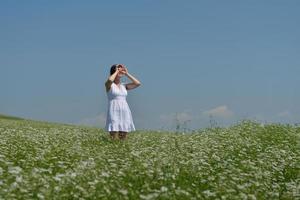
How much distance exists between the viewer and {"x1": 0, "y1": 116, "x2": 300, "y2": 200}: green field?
25.4 feet

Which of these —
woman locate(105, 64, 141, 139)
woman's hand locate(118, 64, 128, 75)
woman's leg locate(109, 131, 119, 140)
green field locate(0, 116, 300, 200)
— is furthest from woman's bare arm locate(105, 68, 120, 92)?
green field locate(0, 116, 300, 200)

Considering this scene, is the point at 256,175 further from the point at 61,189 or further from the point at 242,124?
the point at 242,124

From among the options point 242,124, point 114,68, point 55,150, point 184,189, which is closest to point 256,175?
point 184,189

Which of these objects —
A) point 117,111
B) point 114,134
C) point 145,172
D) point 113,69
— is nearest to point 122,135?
point 114,134

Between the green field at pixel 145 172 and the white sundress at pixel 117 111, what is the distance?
0.53 m

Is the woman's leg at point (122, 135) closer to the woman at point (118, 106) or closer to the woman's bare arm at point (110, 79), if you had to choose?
the woman at point (118, 106)

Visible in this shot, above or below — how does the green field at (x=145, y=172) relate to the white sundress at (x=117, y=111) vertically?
below

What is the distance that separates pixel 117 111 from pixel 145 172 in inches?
236

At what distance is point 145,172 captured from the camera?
9.17m

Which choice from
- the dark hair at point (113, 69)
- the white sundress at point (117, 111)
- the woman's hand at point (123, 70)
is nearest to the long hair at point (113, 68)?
the dark hair at point (113, 69)

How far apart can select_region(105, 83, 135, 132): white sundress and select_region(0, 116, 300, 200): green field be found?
1.74ft

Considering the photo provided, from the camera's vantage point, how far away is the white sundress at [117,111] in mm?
15008

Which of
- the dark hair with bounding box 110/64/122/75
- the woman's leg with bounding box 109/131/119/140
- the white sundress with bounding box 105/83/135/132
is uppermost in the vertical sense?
the dark hair with bounding box 110/64/122/75

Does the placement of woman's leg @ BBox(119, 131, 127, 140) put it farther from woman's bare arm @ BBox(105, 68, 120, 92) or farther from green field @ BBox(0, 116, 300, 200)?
woman's bare arm @ BBox(105, 68, 120, 92)
